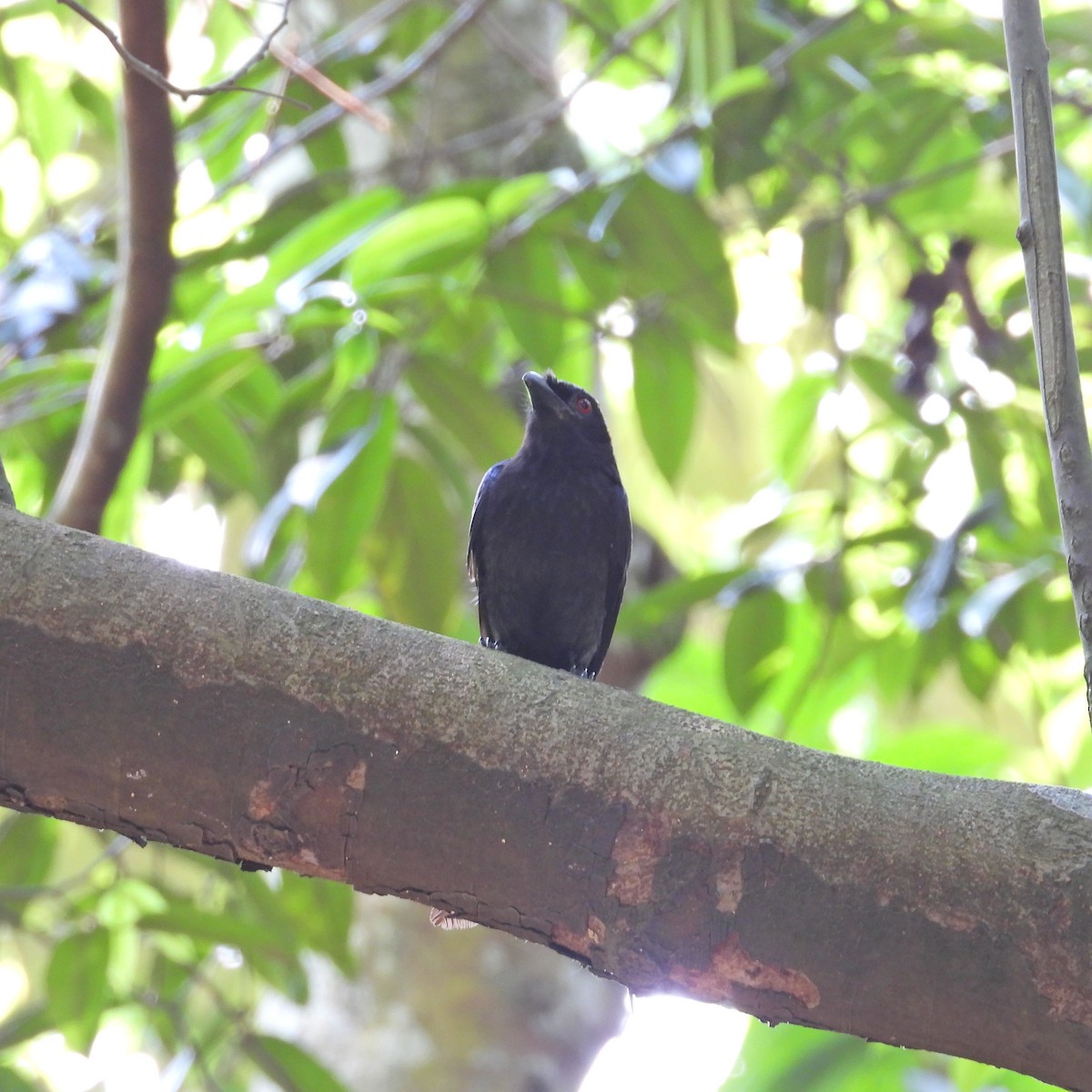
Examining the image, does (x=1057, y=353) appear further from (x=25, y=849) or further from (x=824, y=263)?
(x=25, y=849)

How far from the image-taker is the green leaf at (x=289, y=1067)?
11.0 feet

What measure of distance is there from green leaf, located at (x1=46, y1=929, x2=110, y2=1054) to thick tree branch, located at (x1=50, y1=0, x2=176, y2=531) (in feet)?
3.76

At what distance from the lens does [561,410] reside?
3926 millimetres

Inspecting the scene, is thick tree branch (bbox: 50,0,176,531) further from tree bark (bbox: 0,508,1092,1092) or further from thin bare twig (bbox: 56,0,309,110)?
tree bark (bbox: 0,508,1092,1092)

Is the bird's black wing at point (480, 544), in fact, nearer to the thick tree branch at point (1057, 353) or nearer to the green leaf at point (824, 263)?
the green leaf at point (824, 263)

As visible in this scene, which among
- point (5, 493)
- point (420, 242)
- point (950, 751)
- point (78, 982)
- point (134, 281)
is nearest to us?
point (5, 493)

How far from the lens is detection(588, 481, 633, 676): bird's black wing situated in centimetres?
379

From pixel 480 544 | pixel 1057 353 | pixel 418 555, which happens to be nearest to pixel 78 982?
pixel 418 555

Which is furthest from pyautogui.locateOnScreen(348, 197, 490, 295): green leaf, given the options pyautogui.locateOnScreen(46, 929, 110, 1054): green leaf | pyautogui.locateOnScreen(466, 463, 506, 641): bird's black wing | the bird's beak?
pyautogui.locateOnScreen(46, 929, 110, 1054): green leaf

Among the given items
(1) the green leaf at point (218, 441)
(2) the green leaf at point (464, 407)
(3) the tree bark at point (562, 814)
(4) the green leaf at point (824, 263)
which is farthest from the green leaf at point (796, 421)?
(3) the tree bark at point (562, 814)

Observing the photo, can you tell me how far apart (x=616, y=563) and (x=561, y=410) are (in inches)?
19.7

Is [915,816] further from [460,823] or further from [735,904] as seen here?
[460,823]

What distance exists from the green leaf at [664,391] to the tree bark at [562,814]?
200cm

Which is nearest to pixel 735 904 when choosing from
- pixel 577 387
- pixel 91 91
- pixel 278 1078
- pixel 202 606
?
pixel 202 606
